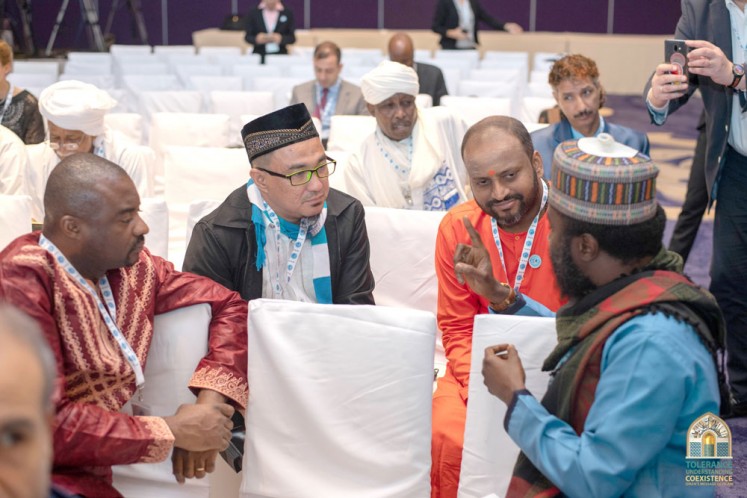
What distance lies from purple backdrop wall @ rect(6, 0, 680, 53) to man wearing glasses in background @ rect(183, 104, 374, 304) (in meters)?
14.1

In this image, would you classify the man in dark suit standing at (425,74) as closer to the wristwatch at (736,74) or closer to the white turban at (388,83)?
the white turban at (388,83)

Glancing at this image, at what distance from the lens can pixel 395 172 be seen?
15.5ft

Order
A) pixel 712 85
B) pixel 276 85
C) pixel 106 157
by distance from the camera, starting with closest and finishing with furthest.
A: 1. pixel 712 85
2. pixel 106 157
3. pixel 276 85

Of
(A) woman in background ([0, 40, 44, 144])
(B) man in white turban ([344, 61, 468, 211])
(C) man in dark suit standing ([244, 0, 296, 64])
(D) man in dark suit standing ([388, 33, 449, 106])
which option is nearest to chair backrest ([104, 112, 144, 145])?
(A) woman in background ([0, 40, 44, 144])

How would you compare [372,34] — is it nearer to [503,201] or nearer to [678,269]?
[503,201]

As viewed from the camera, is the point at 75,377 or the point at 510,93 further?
the point at 510,93

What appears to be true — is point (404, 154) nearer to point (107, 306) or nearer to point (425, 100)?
point (425, 100)

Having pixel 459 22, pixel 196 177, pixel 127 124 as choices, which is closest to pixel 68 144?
pixel 196 177

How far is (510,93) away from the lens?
8.20m

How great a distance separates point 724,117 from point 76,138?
288 centimetres

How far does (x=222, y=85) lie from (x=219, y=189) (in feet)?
14.3

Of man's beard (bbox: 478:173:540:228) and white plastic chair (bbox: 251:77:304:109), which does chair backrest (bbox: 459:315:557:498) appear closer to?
man's beard (bbox: 478:173:540:228)

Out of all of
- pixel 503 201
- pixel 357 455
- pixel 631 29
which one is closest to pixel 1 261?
pixel 357 455

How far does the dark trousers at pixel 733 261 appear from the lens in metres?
3.75
